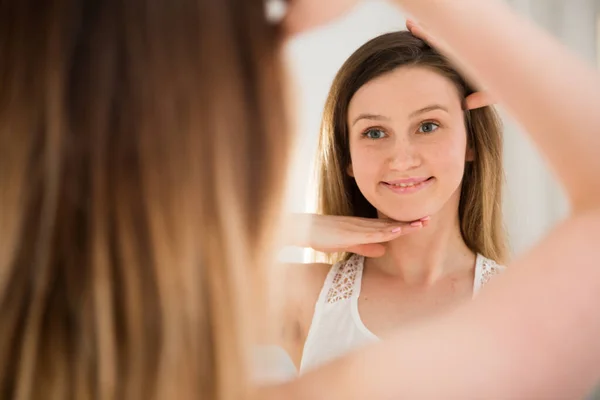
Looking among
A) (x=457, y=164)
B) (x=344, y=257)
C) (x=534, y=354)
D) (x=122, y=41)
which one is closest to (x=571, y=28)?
(x=457, y=164)

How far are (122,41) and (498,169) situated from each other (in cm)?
103

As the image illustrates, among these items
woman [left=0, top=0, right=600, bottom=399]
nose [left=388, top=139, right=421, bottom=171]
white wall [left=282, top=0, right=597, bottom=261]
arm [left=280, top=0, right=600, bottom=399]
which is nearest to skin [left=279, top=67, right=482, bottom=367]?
nose [left=388, top=139, right=421, bottom=171]

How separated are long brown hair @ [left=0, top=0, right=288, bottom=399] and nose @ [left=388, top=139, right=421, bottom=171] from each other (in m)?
0.70

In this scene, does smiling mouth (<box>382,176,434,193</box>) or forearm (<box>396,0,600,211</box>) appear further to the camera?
smiling mouth (<box>382,176,434,193</box>)

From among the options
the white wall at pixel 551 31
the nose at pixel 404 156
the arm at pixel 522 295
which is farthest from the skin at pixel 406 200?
the arm at pixel 522 295

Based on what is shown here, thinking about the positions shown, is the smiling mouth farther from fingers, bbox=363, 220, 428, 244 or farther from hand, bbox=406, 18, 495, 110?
hand, bbox=406, 18, 495, 110

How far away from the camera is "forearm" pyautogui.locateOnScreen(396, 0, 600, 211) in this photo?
0.56 meters

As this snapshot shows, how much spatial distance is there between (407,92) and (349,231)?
0.29 meters

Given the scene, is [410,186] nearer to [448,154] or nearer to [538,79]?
[448,154]

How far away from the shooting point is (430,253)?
1278 mm

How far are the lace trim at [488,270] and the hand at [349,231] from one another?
6.6 inches

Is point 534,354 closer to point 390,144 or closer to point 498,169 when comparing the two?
point 390,144

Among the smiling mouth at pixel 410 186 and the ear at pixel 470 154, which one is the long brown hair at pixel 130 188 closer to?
the smiling mouth at pixel 410 186

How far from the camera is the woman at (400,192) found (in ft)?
3.87
